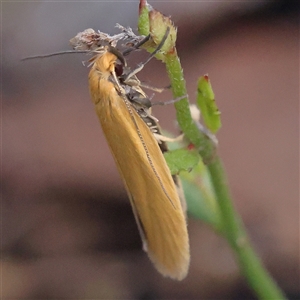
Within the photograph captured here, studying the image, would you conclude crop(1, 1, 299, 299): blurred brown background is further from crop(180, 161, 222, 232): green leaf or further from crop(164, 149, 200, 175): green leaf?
crop(164, 149, 200, 175): green leaf

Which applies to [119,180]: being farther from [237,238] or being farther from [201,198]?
[237,238]

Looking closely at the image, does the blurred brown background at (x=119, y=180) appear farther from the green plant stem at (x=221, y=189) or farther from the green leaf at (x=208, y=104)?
the green leaf at (x=208, y=104)

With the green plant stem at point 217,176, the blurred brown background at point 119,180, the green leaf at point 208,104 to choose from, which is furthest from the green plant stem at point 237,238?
the blurred brown background at point 119,180

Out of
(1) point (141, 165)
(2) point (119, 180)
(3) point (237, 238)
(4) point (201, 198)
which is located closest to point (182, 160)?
(1) point (141, 165)

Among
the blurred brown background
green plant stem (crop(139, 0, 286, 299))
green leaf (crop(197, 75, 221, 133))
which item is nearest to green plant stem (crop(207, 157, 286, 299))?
green plant stem (crop(139, 0, 286, 299))

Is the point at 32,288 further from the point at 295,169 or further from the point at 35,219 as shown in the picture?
the point at 295,169

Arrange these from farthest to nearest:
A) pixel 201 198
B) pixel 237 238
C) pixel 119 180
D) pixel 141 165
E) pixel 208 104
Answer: pixel 119 180 < pixel 201 198 < pixel 237 238 < pixel 141 165 < pixel 208 104
